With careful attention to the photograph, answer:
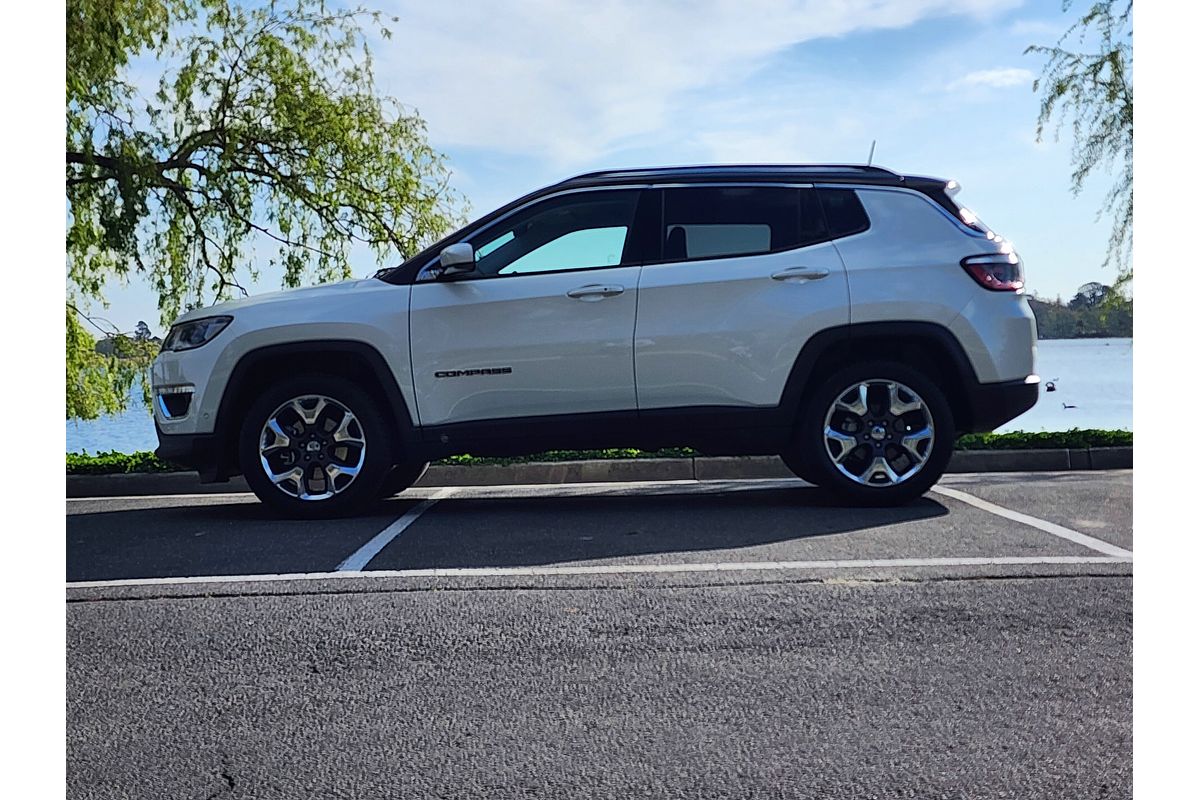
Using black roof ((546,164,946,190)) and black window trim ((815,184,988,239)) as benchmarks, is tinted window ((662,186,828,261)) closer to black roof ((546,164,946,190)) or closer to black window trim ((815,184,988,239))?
black roof ((546,164,946,190))

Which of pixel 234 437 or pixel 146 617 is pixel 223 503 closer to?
pixel 234 437

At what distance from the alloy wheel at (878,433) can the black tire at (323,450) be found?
2420 mm

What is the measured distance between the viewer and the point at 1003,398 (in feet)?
20.5

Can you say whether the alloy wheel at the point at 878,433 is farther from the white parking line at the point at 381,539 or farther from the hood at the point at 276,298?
the hood at the point at 276,298

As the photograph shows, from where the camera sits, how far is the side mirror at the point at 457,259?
606cm

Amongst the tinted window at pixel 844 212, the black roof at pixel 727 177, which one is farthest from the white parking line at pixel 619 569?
the tinted window at pixel 844 212

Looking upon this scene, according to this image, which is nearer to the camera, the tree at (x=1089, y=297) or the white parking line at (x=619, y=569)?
the white parking line at (x=619, y=569)

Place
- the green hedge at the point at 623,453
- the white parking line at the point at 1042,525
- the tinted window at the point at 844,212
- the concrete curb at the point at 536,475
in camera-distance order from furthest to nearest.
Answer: the green hedge at the point at 623,453 → the concrete curb at the point at 536,475 → the tinted window at the point at 844,212 → the white parking line at the point at 1042,525

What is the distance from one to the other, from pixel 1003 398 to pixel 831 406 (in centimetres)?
95

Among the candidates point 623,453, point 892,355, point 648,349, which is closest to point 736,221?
point 648,349

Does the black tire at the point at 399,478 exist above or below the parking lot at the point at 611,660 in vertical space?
above

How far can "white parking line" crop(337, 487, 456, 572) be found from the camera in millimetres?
4973

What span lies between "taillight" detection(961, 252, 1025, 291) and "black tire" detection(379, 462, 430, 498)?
350 centimetres
